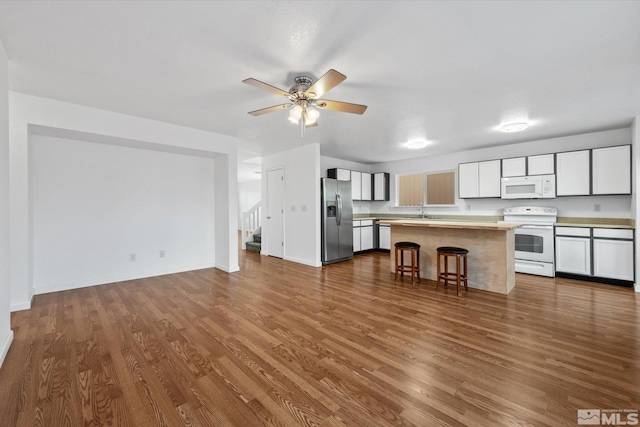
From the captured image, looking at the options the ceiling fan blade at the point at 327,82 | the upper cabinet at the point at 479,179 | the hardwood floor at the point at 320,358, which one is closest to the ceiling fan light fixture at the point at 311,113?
the ceiling fan blade at the point at 327,82

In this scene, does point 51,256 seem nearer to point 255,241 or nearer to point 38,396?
point 38,396

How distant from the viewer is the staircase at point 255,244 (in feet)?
23.3

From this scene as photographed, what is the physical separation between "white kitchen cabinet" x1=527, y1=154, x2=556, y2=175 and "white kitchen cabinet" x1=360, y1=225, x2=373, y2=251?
3.56 metres

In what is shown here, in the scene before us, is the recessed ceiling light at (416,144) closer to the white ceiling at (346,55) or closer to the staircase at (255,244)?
the white ceiling at (346,55)

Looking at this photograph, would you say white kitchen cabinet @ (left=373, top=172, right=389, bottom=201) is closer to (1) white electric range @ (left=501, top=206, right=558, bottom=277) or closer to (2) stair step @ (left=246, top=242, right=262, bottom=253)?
(1) white electric range @ (left=501, top=206, right=558, bottom=277)

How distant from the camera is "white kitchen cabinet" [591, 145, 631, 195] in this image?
3.97 m

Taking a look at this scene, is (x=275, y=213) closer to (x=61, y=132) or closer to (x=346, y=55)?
(x=61, y=132)

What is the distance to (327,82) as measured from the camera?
223cm

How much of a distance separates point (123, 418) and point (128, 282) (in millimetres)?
3344

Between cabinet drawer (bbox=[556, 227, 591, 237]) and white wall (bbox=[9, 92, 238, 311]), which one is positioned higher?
white wall (bbox=[9, 92, 238, 311])

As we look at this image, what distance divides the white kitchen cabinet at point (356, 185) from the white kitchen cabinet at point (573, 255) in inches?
154

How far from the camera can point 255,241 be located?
747 cm

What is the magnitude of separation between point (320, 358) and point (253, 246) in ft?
17.8

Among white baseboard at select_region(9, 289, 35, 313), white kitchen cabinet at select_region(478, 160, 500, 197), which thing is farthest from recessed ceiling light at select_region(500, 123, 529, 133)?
white baseboard at select_region(9, 289, 35, 313)
